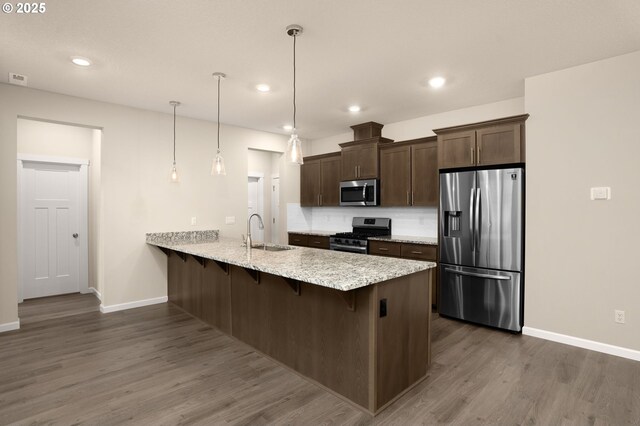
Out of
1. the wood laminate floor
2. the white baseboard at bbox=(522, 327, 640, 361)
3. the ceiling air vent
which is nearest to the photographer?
the wood laminate floor

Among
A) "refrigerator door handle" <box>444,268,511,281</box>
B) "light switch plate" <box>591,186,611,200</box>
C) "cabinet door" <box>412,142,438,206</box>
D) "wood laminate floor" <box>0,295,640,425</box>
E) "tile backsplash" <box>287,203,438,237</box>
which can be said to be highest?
"cabinet door" <box>412,142,438,206</box>

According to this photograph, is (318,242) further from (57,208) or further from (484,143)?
(57,208)

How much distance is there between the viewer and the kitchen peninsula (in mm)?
2176

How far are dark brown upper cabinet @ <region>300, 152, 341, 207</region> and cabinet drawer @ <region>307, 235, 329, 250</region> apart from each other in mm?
640

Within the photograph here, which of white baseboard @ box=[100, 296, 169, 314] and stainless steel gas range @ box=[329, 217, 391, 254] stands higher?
stainless steel gas range @ box=[329, 217, 391, 254]

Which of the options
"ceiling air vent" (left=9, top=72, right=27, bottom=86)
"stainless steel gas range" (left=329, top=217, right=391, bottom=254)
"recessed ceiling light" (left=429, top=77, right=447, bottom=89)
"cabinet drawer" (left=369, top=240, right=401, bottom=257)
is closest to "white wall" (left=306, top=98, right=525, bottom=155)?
→ "recessed ceiling light" (left=429, top=77, right=447, bottom=89)

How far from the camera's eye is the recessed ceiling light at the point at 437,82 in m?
3.55

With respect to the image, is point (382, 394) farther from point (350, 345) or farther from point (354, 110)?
point (354, 110)

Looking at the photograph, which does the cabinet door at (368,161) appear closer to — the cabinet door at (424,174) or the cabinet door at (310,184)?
the cabinet door at (424,174)

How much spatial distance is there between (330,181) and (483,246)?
9.58 feet

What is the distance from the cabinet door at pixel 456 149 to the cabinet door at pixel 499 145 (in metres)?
0.08

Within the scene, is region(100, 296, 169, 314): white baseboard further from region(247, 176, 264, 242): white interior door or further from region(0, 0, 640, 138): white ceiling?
region(247, 176, 264, 242): white interior door

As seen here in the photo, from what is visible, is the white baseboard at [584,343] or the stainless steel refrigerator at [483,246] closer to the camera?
the white baseboard at [584,343]

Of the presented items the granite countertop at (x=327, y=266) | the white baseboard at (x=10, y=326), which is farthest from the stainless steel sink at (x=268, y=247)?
the white baseboard at (x=10, y=326)
